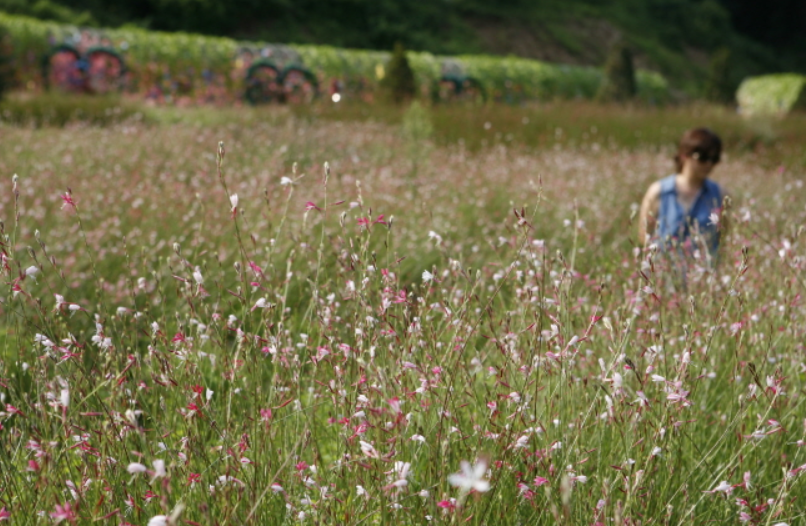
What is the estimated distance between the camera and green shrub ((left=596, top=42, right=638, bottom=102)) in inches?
750

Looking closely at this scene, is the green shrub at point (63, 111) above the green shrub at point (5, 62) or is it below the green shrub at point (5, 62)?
below

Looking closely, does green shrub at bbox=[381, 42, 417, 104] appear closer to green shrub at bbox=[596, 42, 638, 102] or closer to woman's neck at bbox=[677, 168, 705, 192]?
green shrub at bbox=[596, 42, 638, 102]

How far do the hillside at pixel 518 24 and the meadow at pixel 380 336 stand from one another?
15.0 meters

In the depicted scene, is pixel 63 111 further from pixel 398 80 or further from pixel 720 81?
pixel 720 81

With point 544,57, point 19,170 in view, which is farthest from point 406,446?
point 544,57

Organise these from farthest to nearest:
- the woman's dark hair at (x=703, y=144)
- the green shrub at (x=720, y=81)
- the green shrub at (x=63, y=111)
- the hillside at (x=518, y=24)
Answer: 1. the hillside at (x=518, y=24)
2. the green shrub at (x=720, y=81)
3. the green shrub at (x=63, y=111)
4. the woman's dark hair at (x=703, y=144)

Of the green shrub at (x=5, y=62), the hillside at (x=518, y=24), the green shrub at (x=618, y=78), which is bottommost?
the green shrub at (x=5, y=62)

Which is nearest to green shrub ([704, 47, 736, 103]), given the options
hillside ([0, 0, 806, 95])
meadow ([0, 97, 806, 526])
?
hillside ([0, 0, 806, 95])

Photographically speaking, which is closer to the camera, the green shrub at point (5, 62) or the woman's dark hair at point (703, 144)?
the woman's dark hair at point (703, 144)

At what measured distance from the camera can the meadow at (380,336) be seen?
170cm

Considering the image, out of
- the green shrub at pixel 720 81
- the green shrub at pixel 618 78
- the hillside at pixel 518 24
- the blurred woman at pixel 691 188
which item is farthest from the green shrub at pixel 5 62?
the green shrub at pixel 720 81

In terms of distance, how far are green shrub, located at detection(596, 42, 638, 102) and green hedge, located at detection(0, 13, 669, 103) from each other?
76.9 inches

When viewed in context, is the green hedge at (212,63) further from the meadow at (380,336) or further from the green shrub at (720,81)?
the green shrub at (720,81)

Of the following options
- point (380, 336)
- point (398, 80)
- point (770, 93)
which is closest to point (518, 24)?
point (770, 93)
